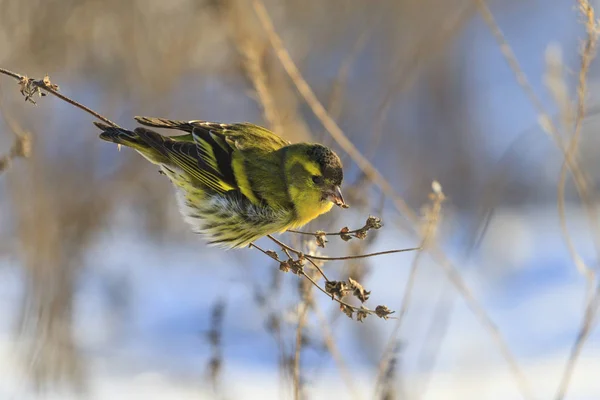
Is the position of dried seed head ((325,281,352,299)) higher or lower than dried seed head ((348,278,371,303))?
higher

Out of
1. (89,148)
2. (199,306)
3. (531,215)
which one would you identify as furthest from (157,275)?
(531,215)

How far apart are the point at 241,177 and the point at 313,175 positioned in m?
0.26

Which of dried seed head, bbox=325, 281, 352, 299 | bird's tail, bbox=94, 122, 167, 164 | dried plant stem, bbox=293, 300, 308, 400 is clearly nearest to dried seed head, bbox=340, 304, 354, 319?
dried seed head, bbox=325, 281, 352, 299

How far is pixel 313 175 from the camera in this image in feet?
6.94

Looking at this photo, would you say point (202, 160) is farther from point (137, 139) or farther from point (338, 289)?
point (338, 289)

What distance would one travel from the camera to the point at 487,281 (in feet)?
23.1

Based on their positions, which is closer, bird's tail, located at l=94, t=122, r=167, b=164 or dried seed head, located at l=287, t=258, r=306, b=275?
dried seed head, located at l=287, t=258, r=306, b=275

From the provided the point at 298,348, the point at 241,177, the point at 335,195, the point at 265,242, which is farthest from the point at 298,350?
the point at 265,242

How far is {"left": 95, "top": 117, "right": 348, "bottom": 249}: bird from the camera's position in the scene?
210 centimetres

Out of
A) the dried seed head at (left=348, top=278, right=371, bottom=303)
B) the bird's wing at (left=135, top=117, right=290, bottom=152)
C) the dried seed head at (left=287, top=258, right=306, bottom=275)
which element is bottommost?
the dried seed head at (left=348, top=278, right=371, bottom=303)

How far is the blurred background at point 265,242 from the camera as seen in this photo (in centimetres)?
346

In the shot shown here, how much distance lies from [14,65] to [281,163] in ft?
11.2

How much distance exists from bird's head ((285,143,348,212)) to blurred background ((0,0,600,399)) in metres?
0.29

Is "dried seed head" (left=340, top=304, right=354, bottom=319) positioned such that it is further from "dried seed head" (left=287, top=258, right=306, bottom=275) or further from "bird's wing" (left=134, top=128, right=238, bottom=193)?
"bird's wing" (left=134, top=128, right=238, bottom=193)
